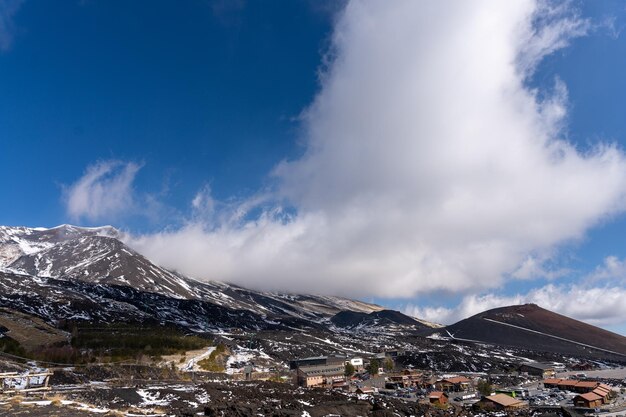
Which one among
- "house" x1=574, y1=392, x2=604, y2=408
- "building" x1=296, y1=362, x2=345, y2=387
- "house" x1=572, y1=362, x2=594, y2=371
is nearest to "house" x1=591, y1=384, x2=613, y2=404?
"house" x1=574, y1=392, x2=604, y2=408

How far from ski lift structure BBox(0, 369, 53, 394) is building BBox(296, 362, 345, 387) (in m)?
60.8

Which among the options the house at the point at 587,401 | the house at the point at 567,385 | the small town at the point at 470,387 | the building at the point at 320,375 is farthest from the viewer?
the building at the point at 320,375

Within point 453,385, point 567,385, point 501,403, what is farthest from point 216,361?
point 567,385

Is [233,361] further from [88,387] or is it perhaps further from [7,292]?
[7,292]

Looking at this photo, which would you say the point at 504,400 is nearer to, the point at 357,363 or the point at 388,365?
the point at 357,363

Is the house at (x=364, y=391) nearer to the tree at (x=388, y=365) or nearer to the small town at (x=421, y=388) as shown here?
the small town at (x=421, y=388)

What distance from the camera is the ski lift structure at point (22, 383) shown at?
64.9 metres

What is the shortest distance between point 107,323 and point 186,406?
109908mm

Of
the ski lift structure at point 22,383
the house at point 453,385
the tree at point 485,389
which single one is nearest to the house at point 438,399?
the tree at point 485,389

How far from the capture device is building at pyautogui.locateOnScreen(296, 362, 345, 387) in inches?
4456

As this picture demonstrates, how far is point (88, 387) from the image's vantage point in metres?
76.6

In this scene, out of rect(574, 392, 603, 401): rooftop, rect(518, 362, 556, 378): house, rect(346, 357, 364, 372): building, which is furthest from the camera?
rect(518, 362, 556, 378): house

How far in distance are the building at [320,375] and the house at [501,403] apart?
40.4 meters

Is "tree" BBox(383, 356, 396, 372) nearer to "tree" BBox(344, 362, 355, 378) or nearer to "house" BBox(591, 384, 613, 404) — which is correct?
"tree" BBox(344, 362, 355, 378)
